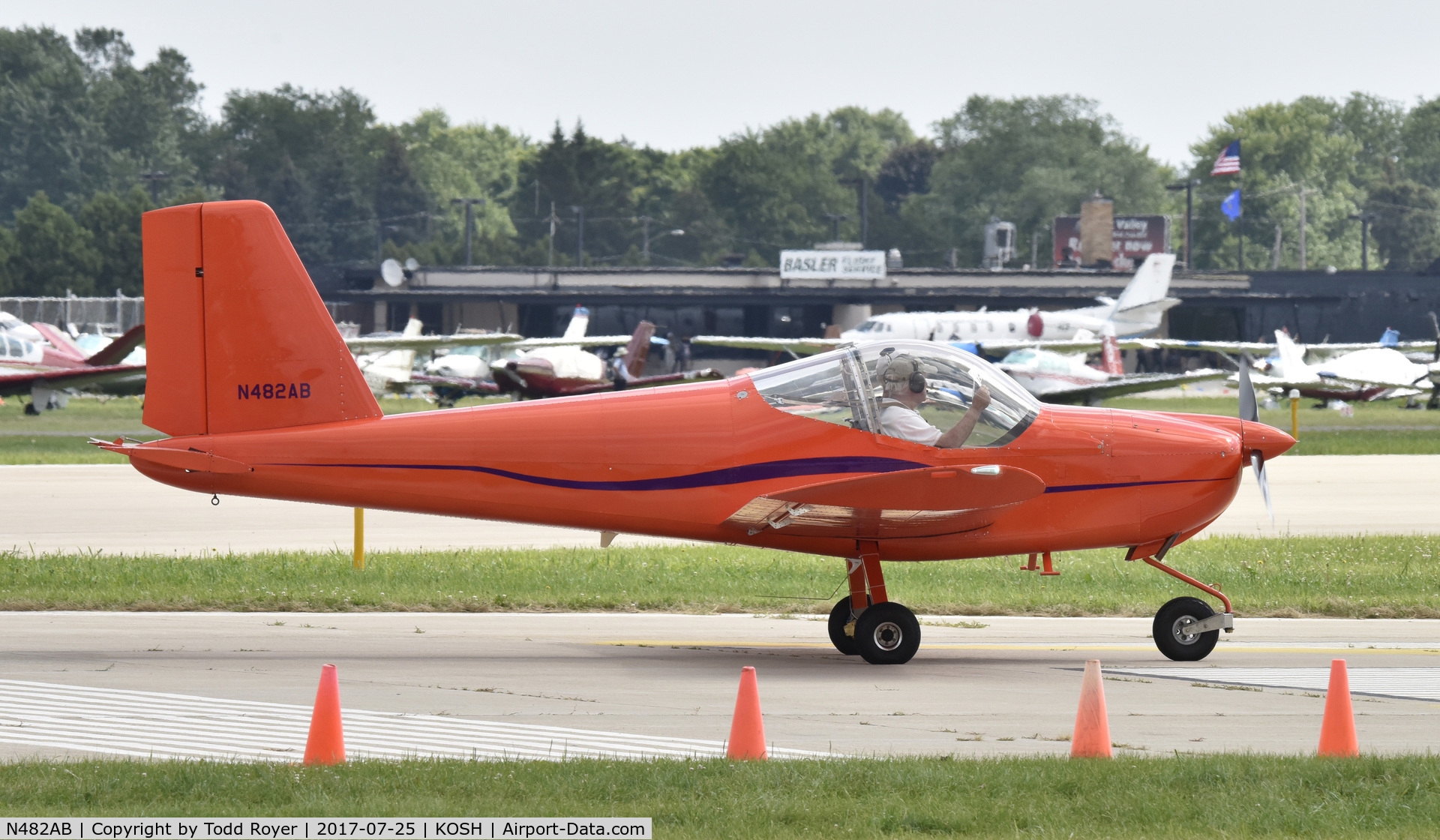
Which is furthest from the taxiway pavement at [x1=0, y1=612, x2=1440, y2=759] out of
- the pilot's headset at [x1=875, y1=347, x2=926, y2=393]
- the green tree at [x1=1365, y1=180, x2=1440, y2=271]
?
the green tree at [x1=1365, y1=180, x2=1440, y2=271]

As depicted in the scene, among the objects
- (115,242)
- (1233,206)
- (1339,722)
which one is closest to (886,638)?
(1339,722)

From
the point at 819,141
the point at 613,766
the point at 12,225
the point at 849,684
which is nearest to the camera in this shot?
the point at 613,766

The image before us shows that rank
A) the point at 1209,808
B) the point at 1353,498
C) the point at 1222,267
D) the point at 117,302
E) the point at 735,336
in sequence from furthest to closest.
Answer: the point at 1222,267
the point at 735,336
the point at 117,302
the point at 1353,498
the point at 1209,808

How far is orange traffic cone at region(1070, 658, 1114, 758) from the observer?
25.8ft

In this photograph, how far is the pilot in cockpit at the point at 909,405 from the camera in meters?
11.0

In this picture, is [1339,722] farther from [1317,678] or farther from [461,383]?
[461,383]

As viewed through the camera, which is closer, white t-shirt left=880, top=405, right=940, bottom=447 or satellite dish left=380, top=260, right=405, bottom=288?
white t-shirt left=880, top=405, right=940, bottom=447

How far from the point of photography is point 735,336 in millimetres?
86438

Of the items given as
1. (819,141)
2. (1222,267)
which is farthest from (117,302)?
(819,141)

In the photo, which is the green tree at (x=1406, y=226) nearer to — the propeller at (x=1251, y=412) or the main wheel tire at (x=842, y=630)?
the propeller at (x=1251, y=412)

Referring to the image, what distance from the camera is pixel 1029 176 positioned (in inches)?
6014

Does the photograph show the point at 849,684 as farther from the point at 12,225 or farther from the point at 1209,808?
the point at 12,225

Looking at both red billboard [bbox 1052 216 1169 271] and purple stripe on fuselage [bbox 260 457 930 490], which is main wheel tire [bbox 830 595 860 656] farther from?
red billboard [bbox 1052 216 1169 271]

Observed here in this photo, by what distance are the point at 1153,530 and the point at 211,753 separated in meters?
6.61
